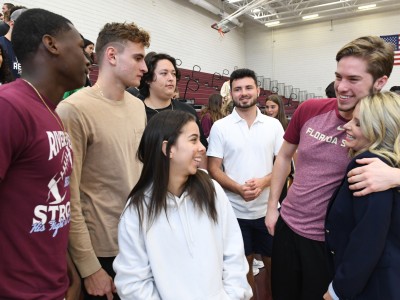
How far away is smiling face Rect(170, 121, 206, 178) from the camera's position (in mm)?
1360

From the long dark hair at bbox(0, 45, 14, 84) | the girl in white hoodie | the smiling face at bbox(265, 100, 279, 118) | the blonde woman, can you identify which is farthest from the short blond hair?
the smiling face at bbox(265, 100, 279, 118)

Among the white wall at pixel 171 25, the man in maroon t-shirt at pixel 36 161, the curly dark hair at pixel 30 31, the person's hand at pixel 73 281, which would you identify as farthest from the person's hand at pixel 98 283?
the white wall at pixel 171 25

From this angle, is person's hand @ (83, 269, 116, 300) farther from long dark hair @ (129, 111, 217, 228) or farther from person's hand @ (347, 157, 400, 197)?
person's hand @ (347, 157, 400, 197)

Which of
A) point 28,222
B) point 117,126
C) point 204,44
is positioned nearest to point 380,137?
point 117,126

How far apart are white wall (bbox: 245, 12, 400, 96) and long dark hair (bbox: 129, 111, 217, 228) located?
13.7 metres

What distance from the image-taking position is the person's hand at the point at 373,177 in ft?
3.64

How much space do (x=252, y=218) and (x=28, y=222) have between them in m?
1.66

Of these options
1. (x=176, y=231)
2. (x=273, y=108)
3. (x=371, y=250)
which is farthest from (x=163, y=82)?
(x=273, y=108)

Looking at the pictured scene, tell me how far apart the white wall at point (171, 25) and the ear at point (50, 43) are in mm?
6856

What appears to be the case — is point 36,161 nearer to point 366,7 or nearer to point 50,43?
point 50,43

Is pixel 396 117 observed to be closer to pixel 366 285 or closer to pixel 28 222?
pixel 366 285

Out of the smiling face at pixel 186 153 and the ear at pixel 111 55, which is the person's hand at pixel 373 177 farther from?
the ear at pixel 111 55

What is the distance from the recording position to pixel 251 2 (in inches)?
475

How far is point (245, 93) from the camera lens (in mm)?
2455
